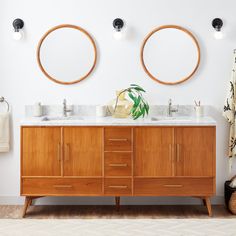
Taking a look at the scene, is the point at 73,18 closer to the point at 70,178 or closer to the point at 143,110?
the point at 143,110

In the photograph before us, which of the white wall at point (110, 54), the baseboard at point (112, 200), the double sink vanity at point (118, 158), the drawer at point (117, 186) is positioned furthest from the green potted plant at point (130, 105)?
the baseboard at point (112, 200)

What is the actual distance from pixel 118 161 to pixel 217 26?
1.60m

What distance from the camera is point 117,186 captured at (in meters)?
5.25

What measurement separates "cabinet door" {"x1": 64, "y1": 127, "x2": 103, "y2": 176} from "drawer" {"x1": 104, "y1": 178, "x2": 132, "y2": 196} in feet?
0.40

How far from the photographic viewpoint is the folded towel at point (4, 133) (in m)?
5.62

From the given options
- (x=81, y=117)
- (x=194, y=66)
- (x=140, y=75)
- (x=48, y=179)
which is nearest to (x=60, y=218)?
(x=48, y=179)

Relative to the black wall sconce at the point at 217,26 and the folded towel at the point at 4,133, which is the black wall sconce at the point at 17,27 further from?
the black wall sconce at the point at 217,26

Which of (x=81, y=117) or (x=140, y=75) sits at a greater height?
(x=140, y=75)

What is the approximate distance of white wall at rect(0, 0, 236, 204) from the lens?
562cm

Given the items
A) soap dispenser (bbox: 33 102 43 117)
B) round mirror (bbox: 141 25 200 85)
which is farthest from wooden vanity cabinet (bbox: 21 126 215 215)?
round mirror (bbox: 141 25 200 85)

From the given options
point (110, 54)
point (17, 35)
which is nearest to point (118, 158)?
point (110, 54)

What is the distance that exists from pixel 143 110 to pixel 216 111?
0.77 m

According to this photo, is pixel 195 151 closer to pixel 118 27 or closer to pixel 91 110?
pixel 91 110

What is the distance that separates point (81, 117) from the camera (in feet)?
18.5
